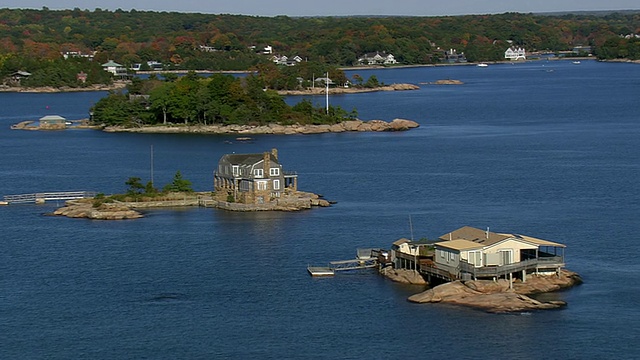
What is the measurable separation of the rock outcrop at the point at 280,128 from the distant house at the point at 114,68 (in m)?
46.3

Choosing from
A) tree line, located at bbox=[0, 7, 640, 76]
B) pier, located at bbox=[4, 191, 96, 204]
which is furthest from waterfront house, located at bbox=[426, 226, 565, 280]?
tree line, located at bbox=[0, 7, 640, 76]

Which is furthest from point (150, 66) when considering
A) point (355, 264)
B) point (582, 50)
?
point (355, 264)

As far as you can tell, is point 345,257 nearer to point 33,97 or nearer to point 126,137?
point 126,137

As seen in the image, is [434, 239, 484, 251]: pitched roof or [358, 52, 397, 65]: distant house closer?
[434, 239, 484, 251]: pitched roof

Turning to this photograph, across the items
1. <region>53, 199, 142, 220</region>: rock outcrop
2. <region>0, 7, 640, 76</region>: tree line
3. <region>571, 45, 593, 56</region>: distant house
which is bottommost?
<region>53, 199, 142, 220</region>: rock outcrop

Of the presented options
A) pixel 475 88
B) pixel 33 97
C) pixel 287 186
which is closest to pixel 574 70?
pixel 475 88

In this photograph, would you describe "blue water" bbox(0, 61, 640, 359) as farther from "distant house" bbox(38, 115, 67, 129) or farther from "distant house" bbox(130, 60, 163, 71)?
"distant house" bbox(130, 60, 163, 71)

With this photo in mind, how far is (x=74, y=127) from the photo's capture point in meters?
64.0

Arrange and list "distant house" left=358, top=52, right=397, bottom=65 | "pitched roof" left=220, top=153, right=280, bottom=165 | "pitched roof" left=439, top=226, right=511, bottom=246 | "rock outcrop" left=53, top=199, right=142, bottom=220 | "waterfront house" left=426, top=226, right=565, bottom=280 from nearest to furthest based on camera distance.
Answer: "waterfront house" left=426, top=226, right=565, bottom=280
"pitched roof" left=439, top=226, right=511, bottom=246
"rock outcrop" left=53, top=199, right=142, bottom=220
"pitched roof" left=220, top=153, right=280, bottom=165
"distant house" left=358, top=52, right=397, bottom=65

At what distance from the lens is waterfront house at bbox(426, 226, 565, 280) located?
82.8ft

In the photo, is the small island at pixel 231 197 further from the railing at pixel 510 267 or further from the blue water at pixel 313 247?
the railing at pixel 510 267

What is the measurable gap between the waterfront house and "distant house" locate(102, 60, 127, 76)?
3289 inches

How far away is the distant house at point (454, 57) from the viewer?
486ft

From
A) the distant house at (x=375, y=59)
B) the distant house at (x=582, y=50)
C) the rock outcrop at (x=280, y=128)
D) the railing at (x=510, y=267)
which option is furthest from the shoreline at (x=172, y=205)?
the distant house at (x=582, y=50)
